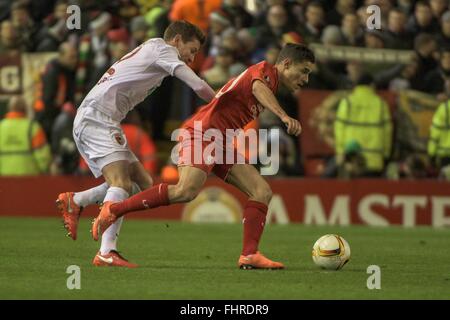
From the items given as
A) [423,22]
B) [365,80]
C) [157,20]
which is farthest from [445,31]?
[157,20]

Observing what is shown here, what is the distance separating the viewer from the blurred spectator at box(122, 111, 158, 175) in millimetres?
16844

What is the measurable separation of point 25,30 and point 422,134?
591 centimetres

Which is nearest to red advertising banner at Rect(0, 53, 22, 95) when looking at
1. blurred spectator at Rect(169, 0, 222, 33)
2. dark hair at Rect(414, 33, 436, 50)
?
blurred spectator at Rect(169, 0, 222, 33)

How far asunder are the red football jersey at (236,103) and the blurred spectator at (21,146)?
776 centimetres

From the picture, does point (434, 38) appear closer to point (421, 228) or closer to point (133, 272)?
point (421, 228)

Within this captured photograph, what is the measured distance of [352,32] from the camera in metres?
16.9

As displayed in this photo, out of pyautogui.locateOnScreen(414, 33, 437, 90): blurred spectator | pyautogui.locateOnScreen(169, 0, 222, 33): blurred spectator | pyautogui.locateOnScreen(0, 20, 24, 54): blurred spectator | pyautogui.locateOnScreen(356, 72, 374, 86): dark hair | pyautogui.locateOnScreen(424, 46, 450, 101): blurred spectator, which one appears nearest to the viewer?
pyautogui.locateOnScreen(356, 72, 374, 86): dark hair

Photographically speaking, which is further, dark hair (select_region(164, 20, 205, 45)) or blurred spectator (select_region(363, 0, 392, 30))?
blurred spectator (select_region(363, 0, 392, 30))

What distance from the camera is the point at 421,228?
16172 millimetres

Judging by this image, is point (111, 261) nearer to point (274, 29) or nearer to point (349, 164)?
point (349, 164)

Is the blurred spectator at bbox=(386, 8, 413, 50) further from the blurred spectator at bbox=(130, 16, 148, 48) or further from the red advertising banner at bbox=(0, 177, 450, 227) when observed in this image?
the blurred spectator at bbox=(130, 16, 148, 48)

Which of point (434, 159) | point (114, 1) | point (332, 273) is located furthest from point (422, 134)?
point (332, 273)

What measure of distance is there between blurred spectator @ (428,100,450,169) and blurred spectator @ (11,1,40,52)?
19.1 ft

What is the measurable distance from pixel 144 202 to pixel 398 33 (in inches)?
330
